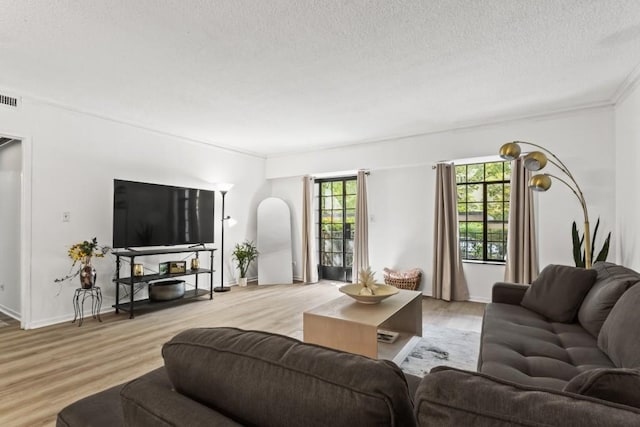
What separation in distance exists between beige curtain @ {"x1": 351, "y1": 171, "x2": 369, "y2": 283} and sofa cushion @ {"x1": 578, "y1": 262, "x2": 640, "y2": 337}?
3.58 metres

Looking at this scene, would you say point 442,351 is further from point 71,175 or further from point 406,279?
point 71,175

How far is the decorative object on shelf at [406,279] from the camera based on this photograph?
16.8 feet

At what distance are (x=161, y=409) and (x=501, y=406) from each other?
72 cm

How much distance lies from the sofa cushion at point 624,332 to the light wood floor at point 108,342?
189cm

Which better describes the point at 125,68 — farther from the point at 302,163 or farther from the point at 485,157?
the point at 485,157

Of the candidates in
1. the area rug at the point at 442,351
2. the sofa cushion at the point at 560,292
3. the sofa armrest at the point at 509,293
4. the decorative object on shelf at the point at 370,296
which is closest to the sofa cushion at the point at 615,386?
the area rug at the point at 442,351

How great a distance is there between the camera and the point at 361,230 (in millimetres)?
5824

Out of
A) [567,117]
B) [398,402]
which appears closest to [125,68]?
[398,402]

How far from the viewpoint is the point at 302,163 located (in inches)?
251

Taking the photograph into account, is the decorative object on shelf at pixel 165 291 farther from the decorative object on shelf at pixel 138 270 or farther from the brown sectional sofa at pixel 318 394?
the brown sectional sofa at pixel 318 394

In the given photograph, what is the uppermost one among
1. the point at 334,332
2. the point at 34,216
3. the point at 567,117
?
the point at 567,117

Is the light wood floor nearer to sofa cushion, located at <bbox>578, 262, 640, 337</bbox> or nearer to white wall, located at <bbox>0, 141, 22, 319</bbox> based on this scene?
white wall, located at <bbox>0, 141, 22, 319</bbox>

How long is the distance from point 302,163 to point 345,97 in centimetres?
284

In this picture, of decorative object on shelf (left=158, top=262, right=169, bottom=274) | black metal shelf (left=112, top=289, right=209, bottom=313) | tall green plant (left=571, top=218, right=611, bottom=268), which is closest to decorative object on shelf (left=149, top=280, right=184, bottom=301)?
black metal shelf (left=112, top=289, right=209, bottom=313)
